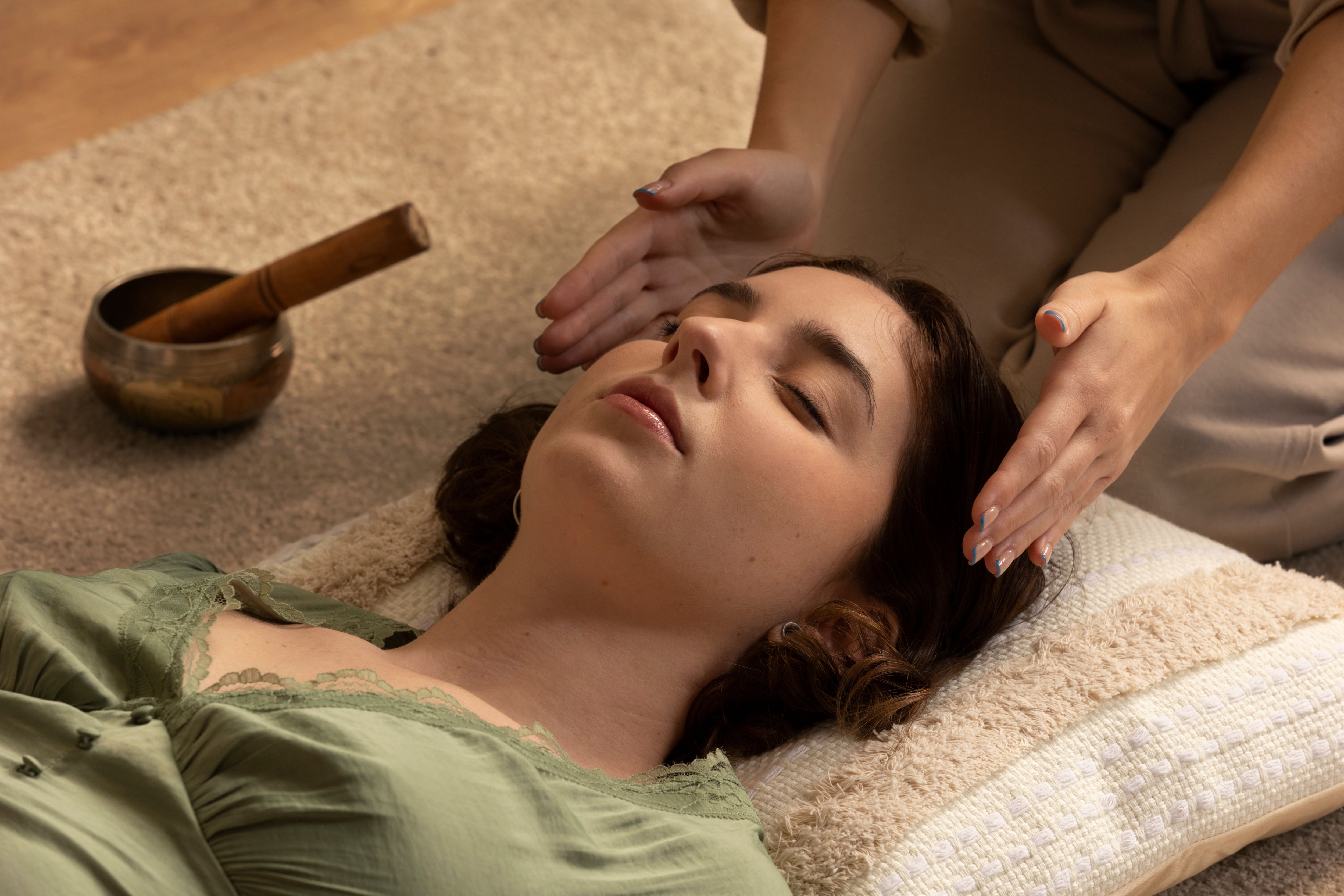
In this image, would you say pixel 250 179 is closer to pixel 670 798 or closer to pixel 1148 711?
pixel 670 798

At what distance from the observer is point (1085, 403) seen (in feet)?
3.35

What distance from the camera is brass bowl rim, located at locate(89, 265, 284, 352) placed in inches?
61.5

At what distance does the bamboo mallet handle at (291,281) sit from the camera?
1.49m

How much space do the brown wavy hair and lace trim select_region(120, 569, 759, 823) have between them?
0.27 ft

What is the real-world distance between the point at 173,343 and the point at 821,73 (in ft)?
3.06

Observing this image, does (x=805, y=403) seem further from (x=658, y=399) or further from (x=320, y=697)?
(x=320, y=697)

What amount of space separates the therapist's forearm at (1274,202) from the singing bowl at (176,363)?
1.12 m

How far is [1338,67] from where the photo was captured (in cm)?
123

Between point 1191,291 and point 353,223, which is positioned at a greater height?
point 353,223

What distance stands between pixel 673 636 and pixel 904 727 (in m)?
0.22

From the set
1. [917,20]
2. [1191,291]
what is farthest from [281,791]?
[917,20]

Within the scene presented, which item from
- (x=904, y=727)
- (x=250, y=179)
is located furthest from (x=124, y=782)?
(x=250, y=179)

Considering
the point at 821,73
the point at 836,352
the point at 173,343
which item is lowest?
the point at 836,352

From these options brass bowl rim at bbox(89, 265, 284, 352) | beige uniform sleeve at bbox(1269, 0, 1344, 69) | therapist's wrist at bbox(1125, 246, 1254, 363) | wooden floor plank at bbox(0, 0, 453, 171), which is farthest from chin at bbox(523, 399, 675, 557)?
wooden floor plank at bbox(0, 0, 453, 171)
